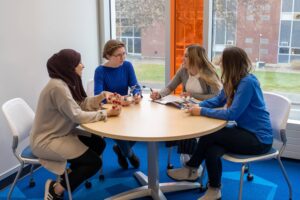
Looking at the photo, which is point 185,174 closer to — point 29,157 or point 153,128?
point 153,128

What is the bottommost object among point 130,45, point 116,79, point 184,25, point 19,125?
point 19,125

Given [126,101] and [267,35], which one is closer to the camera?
[126,101]

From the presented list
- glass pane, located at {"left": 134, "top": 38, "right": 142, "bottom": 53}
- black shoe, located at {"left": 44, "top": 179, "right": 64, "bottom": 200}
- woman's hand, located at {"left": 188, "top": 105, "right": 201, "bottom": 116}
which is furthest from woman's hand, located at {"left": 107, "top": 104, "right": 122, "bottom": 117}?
glass pane, located at {"left": 134, "top": 38, "right": 142, "bottom": 53}

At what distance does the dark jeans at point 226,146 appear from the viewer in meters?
2.30

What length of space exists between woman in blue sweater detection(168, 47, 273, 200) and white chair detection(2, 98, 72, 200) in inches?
38.5

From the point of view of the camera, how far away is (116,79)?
9.68ft

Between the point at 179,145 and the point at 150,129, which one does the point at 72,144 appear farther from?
the point at 179,145

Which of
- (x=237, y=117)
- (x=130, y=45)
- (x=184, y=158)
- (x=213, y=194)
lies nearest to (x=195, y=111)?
(x=237, y=117)

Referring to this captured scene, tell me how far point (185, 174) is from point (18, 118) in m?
1.39

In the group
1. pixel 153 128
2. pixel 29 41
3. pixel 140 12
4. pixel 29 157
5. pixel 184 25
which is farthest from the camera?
pixel 140 12

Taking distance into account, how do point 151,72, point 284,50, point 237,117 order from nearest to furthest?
1. point 237,117
2. point 284,50
3. point 151,72

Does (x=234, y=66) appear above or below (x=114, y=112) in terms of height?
above

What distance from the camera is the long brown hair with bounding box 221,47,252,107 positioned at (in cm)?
232

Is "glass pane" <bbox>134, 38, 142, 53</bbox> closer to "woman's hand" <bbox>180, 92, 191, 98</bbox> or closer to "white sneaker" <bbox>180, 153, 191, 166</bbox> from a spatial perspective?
"woman's hand" <bbox>180, 92, 191, 98</bbox>
